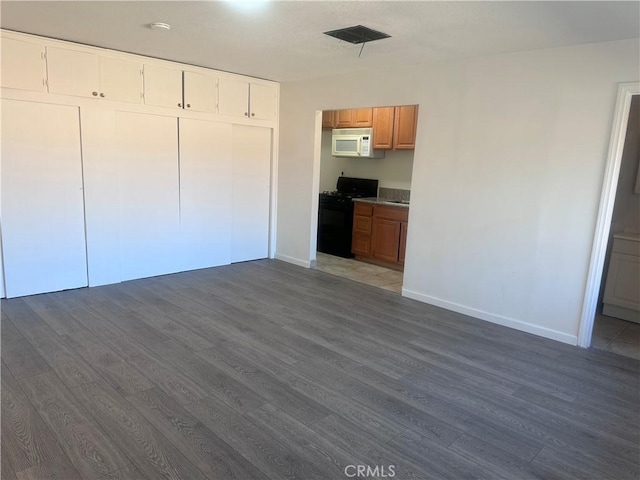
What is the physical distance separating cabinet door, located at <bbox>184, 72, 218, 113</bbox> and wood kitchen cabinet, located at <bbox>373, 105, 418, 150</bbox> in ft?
7.03

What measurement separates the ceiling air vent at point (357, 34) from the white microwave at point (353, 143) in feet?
9.22

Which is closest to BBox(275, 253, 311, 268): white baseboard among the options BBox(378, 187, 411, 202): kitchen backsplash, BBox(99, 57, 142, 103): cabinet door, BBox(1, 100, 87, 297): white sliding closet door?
BBox(378, 187, 411, 202): kitchen backsplash

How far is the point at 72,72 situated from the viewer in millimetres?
4117

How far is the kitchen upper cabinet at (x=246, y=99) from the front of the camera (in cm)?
530

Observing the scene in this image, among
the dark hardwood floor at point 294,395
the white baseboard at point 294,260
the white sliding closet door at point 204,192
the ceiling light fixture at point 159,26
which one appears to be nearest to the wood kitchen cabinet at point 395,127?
the white baseboard at point 294,260

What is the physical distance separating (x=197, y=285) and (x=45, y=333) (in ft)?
5.40

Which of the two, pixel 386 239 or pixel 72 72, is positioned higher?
pixel 72 72

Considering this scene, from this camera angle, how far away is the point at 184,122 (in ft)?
16.5

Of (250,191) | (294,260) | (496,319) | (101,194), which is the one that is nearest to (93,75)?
(101,194)

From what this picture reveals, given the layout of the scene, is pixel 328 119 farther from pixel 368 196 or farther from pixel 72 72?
pixel 72 72

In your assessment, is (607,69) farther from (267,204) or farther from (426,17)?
(267,204)

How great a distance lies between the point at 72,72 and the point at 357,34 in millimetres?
2758

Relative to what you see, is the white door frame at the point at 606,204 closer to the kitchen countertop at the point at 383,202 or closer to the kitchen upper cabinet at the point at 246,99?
the kitchen countertop at the point at 383,202

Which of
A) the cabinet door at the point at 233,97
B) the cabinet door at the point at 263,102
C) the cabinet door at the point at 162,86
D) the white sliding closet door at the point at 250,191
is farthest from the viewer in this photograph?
the white sliding closet door at the point at 250,191
